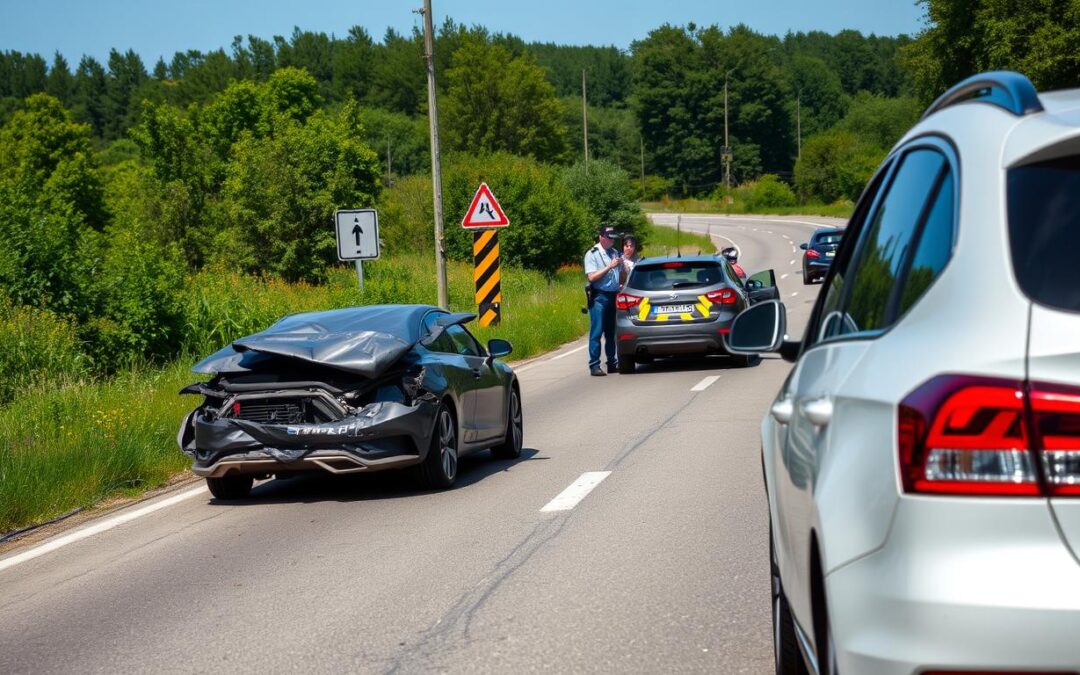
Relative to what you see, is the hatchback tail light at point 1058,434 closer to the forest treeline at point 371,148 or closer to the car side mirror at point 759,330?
the car side mirror at point 759,330

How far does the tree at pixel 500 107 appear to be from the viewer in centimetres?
11294

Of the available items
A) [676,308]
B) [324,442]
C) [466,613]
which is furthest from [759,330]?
[676,308]

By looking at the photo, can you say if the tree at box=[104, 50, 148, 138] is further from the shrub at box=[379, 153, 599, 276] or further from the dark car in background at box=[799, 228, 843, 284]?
the dark car in background at box=[799, 228, 843, 284]

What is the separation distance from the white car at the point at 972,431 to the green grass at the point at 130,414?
27.5ft

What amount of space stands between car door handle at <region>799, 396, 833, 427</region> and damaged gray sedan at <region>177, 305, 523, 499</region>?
6.52 m

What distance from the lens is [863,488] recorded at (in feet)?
9.29

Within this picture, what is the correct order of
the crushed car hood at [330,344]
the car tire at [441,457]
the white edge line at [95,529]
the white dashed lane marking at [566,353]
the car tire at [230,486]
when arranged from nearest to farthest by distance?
1. the white edge line at [95,529]
2. the crushed car hood at [330,344]
3. the car tire at [441,457]
4. the car tire at [230,486]
5. the white dashed lane marking at [566,353]

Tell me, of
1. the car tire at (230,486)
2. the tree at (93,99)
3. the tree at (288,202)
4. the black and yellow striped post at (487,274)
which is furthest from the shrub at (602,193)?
the tree at (93,99)

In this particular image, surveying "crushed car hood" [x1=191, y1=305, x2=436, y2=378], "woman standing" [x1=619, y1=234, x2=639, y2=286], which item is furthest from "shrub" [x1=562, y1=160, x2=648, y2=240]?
"crushed car hood" [x1=191, y1=305, x2=436, y2=378]

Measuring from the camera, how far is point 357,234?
72.6ft

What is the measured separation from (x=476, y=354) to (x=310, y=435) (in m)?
2.48

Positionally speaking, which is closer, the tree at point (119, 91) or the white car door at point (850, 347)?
the white car door at point (850, 347)

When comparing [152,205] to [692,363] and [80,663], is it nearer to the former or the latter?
[692,363]

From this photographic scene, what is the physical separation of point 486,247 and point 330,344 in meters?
15.3
